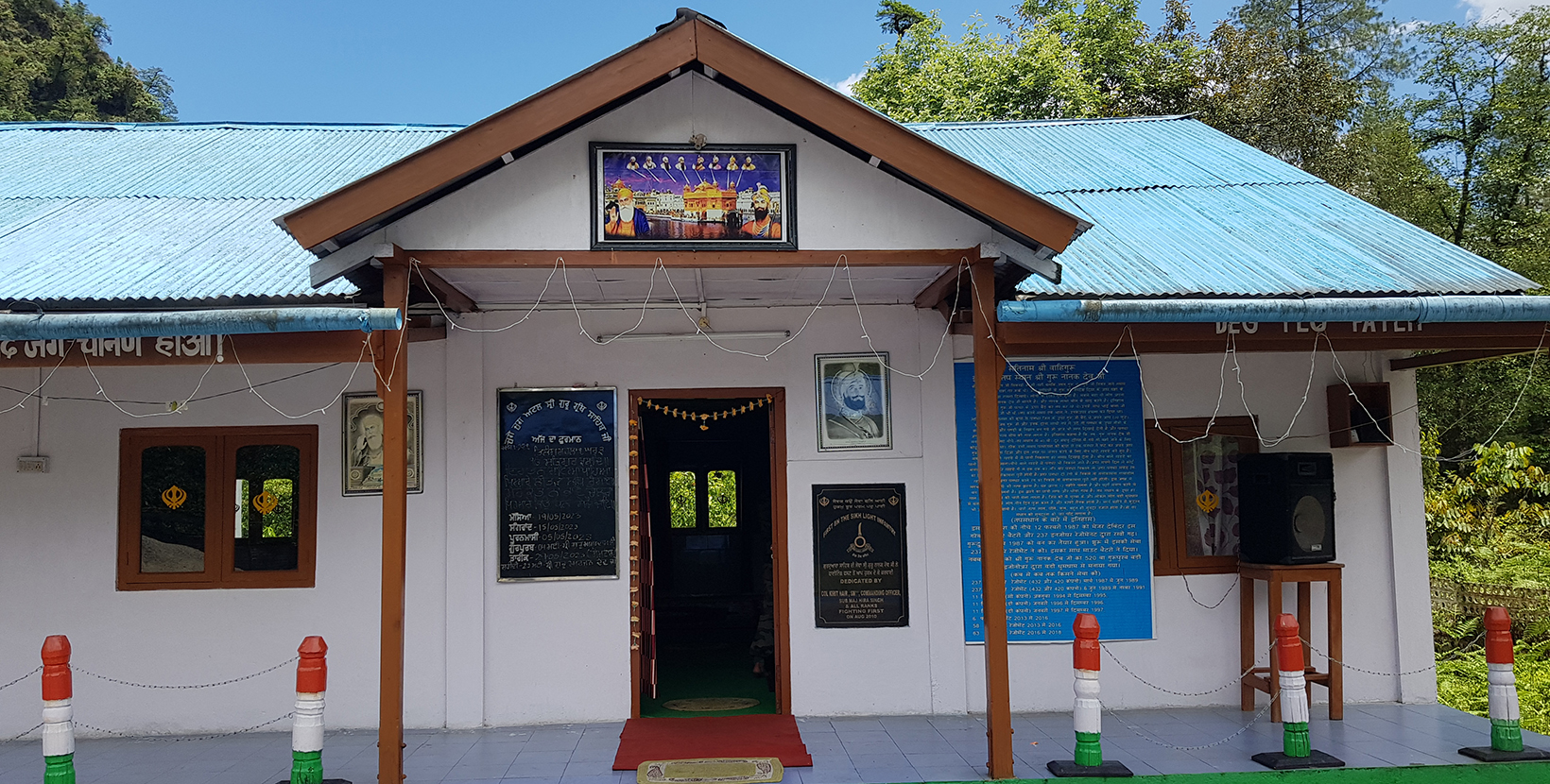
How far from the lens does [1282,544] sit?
7.03m

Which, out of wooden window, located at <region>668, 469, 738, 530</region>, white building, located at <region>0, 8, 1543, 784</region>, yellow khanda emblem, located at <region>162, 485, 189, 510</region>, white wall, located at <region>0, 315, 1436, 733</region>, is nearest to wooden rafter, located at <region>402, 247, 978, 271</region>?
white building, located at <region>0, 8, 1543, 784</region>

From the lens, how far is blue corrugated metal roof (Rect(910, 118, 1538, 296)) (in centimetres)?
667

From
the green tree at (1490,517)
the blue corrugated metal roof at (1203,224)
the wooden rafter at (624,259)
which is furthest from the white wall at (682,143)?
the green tree at (1490,517)

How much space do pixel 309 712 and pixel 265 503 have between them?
248 cm

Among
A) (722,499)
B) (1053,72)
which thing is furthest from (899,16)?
(722,499)

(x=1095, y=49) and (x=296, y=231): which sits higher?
(x=1095, y=49)

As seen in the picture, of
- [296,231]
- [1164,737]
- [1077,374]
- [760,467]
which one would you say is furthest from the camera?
[760,467]

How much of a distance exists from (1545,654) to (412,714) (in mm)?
10942

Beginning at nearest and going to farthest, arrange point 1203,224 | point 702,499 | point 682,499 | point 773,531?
point 773,531 < point 1203,224 < point 702,499 < point 682,499

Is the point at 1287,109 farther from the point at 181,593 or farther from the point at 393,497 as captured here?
the point at 181,593

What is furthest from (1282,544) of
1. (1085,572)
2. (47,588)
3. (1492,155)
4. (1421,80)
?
(1421,80)

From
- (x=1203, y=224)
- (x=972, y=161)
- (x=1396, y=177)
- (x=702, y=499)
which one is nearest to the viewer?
(x=972, y=161)

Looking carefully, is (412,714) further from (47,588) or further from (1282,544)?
(1282,544)

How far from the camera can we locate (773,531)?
750 centimetres
